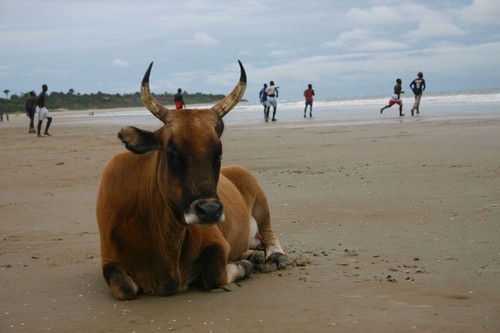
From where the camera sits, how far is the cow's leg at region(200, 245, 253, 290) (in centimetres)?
630

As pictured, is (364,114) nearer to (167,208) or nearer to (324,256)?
(324,256)

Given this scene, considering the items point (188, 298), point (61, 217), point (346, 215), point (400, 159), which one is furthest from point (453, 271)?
point (400, 159)

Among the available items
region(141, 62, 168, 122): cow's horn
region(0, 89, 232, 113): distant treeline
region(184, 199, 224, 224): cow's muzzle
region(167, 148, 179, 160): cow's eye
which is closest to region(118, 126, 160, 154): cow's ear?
region(141, 62, 168, 122): cow's horn

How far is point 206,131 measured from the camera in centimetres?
580

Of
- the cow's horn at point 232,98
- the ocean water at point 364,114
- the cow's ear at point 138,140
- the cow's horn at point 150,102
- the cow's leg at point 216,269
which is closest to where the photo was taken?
the cow's ear at point 138,140

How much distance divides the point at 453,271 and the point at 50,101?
95143mm

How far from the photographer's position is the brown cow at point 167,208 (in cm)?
564

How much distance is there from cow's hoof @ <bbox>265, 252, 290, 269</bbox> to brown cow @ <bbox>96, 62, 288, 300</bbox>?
0.38 meters

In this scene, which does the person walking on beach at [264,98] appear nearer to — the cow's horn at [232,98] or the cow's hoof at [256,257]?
the cow's hoof at [256,257]

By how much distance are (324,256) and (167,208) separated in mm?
1896

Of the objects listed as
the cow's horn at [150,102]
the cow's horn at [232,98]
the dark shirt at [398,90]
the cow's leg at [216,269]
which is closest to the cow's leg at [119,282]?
the cow's leg at [216,269]

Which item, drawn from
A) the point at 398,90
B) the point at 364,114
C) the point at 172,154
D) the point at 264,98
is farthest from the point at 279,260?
the point at 364,114

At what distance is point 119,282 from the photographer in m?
5.97

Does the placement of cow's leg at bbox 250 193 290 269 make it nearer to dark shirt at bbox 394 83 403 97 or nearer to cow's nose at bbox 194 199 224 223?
cow's nose at bbox 194 199 224 223
